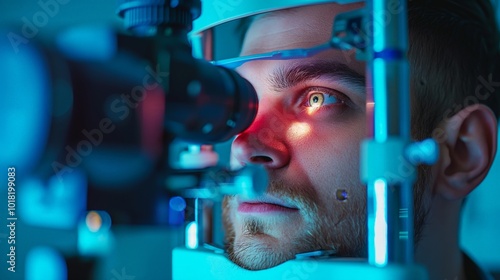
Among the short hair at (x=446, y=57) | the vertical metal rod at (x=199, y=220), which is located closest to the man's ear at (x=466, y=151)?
the short hair at (x=446, y=57)

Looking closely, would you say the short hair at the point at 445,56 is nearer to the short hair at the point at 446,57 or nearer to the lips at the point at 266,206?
the short hair at the point at 446,57

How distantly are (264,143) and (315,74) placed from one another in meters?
Result: 0.13

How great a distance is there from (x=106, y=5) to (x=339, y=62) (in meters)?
0.71

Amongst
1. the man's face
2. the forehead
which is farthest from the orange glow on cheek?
the forehead

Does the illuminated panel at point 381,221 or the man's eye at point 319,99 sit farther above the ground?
the man's eye at point 319,99

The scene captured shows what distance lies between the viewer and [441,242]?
2.76 ft

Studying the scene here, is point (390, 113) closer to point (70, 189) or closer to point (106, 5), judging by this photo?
point (70, 189)

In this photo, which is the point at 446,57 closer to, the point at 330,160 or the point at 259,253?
the point at 330,160

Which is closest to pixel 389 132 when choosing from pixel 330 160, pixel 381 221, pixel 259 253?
pixel 381 221

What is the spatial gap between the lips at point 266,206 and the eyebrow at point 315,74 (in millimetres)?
160

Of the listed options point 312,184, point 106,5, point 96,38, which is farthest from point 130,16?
point 106,5

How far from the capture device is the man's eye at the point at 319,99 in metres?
0.82

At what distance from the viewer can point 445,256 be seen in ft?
2.79

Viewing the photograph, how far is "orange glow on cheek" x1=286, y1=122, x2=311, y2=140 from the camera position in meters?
0.80
